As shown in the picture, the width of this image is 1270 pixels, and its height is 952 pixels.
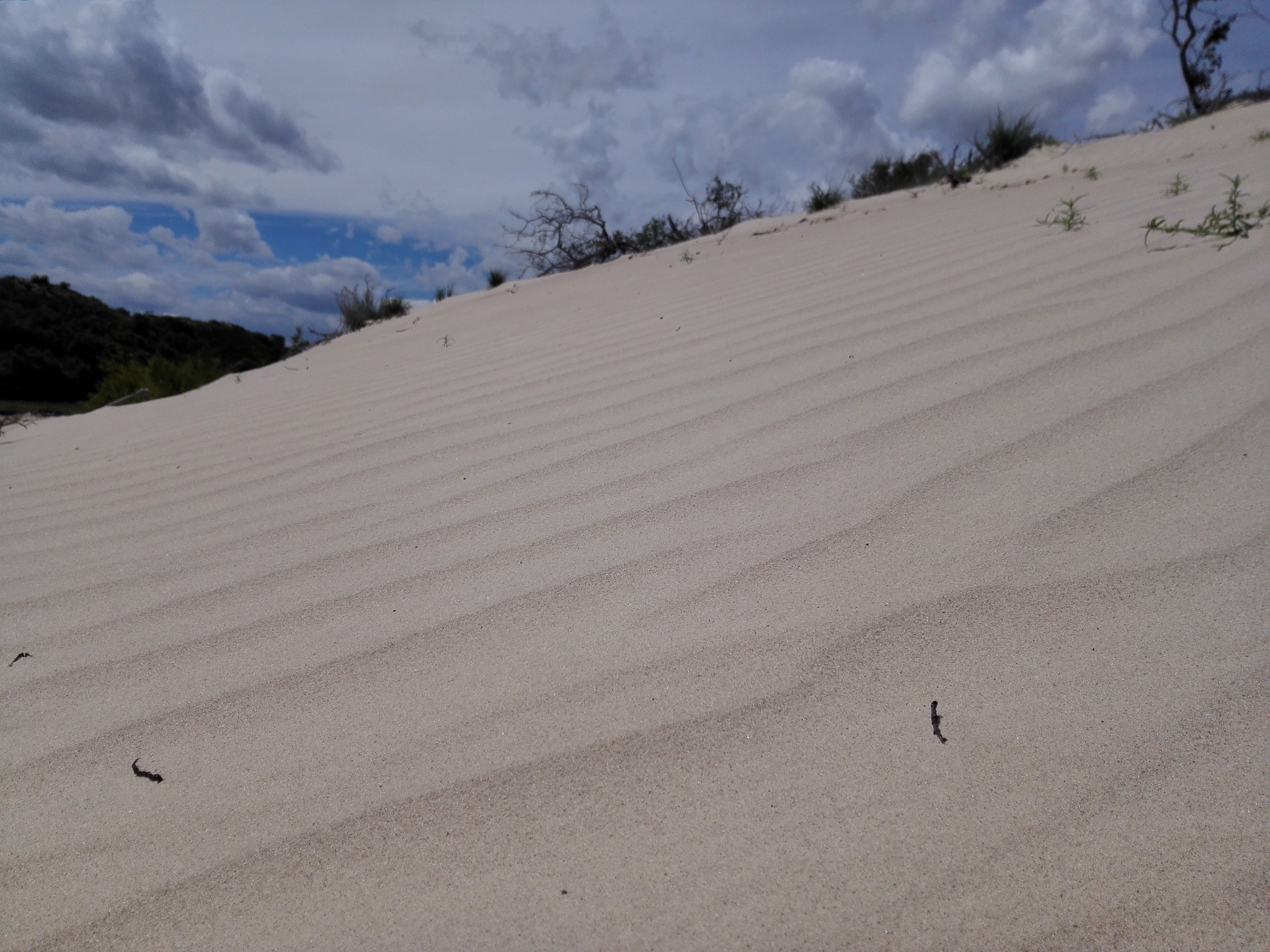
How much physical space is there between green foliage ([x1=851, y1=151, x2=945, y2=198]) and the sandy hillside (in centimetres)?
519

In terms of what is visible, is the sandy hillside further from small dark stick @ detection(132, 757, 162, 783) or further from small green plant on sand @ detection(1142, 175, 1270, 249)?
small green plant on sand @ detection(1142, 175, 1270, 249)

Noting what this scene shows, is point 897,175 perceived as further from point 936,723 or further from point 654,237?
point 936,723

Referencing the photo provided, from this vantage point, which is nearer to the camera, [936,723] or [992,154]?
[936,723]

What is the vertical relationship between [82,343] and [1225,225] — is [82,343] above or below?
above

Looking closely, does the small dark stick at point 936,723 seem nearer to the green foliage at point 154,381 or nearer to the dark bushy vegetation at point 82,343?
the green foliage at point 154,381

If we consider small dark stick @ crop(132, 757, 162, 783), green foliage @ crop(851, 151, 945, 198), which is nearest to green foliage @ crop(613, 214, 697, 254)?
green foliage @ crop(851, 151, 945, 198)

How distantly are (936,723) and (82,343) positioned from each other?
468 inches

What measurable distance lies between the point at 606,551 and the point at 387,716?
523mm

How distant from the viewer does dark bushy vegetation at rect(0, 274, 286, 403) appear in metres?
8.56

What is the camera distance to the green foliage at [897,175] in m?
7.20

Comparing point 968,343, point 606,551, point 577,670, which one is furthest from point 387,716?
point 968,343

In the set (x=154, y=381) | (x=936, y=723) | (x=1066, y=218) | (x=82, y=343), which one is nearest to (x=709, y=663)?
(x=936, y=723)

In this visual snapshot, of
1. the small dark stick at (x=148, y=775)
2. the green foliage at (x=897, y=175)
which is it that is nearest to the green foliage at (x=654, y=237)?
the green foliage at (x=897, y=175)

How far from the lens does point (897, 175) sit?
757cm
